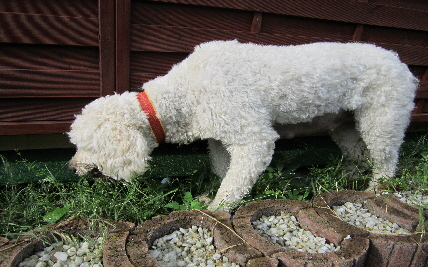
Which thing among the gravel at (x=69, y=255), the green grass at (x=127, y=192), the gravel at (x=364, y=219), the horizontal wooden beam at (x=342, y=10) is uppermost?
the horizontal wooden beam at (x=342, y=10)

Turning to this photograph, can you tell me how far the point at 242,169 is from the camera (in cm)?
222

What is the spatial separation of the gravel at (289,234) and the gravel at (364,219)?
0.34m

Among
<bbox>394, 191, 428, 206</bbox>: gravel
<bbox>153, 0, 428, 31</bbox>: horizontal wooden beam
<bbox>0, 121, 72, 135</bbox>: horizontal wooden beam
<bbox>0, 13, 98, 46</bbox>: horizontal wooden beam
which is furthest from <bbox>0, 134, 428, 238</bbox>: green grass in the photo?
<bbox>153, 0, 428, 31</bbox>: horizontal wooden beam

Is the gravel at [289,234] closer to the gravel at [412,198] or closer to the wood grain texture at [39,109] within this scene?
the gravel at [412,198]

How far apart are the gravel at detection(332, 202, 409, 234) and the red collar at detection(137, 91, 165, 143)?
1.20 meters

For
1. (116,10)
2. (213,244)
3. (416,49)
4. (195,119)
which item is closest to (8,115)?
(116,10)

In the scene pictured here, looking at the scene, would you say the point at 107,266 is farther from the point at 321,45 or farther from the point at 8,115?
the point at 321,45

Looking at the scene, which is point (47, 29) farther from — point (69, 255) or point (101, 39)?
point (69, 255)

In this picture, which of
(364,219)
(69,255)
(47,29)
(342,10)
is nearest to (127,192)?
(69,255)

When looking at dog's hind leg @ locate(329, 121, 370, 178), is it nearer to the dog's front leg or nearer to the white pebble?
the dog's front leg

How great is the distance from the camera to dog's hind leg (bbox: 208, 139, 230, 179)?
9.03 ft

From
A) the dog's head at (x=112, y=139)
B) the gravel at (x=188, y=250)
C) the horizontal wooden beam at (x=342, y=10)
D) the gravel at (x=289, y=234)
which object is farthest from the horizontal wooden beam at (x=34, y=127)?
the gravel at (x=289, y=234)

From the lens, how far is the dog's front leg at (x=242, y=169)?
7.25 feet

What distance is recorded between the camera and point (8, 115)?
2523mm
